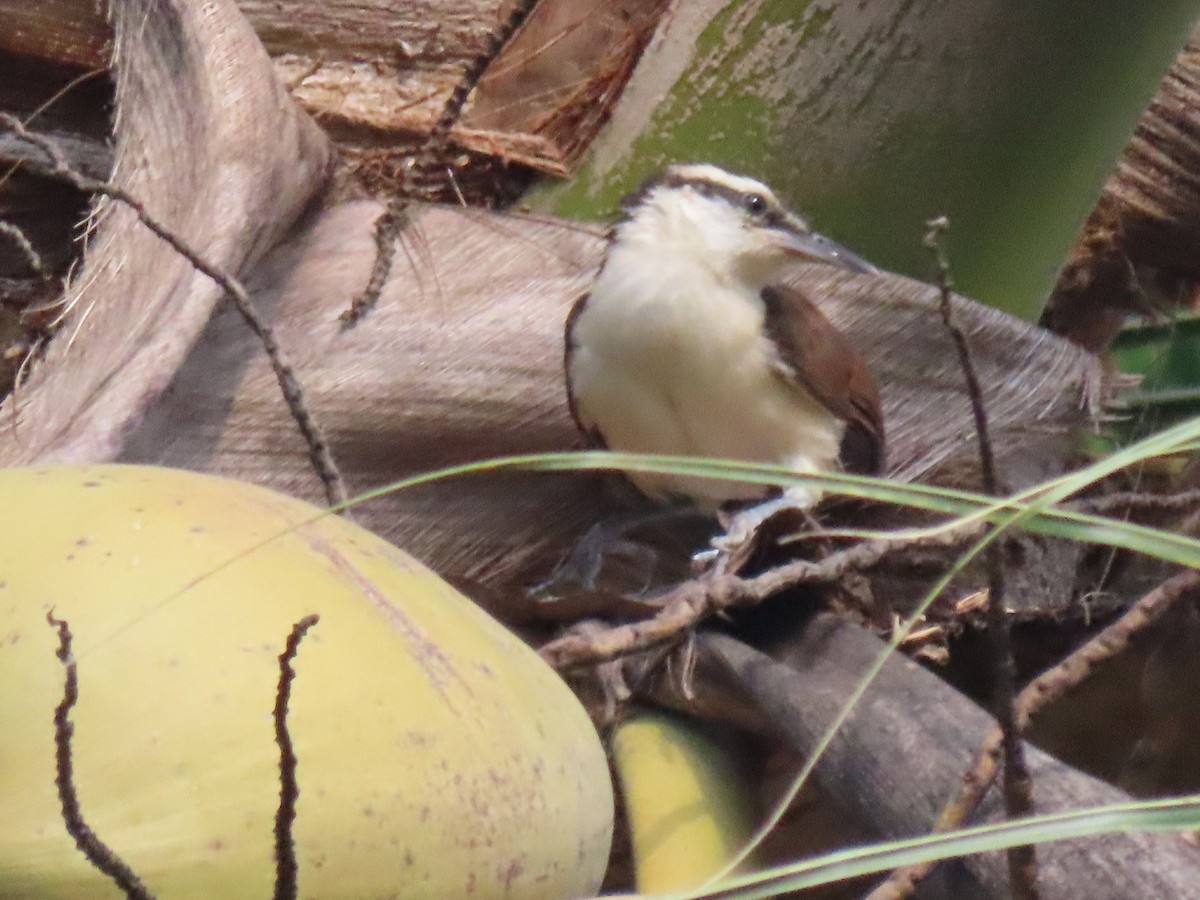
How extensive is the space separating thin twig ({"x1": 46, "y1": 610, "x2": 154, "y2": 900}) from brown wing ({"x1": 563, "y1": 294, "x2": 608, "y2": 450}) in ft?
2.51

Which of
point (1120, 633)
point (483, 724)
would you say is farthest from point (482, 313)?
point (1120, 633)

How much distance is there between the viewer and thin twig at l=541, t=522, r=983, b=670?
2.72 ft

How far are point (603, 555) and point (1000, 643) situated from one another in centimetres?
73

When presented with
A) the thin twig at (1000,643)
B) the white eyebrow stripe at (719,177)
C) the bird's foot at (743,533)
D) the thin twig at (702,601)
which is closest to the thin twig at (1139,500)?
the thin twig at (702,601)

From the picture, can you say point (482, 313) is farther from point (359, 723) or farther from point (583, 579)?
point (359, 723)

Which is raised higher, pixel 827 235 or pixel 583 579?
pixel 827 235

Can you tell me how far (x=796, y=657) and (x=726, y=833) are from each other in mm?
158

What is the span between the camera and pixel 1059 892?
0.64 metres

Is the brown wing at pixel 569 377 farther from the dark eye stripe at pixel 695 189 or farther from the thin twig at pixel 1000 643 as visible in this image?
the thin twig at pixel 1000 643

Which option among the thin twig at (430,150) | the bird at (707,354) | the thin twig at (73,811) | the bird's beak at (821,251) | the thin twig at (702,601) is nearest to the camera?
the thin twig at (73,811)

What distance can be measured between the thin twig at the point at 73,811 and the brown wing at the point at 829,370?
0.89 metres

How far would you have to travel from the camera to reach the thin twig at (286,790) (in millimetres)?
533

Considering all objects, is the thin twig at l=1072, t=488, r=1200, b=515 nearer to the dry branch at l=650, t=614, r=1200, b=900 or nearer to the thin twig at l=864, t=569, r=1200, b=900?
the dry branch at l=650, t=614, r=1200, b=900

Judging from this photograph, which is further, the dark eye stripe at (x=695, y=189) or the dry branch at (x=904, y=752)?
the dark eye stripe at (x=695, y=189)
